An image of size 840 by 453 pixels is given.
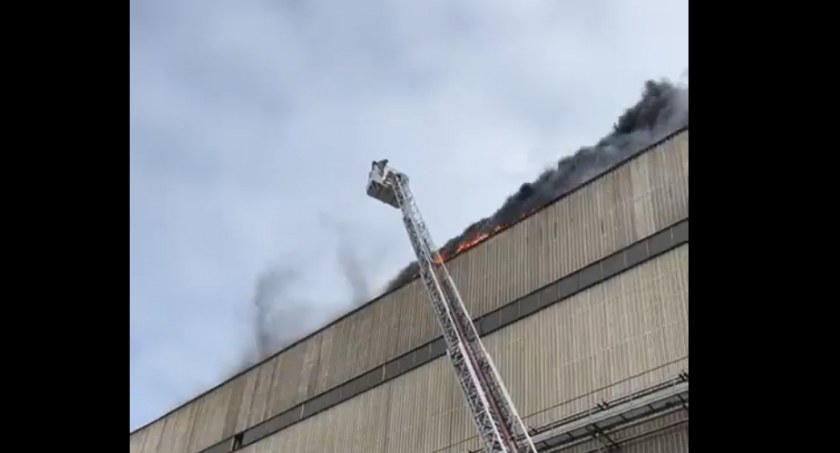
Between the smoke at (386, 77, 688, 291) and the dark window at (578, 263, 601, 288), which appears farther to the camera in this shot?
the smoke at (386, 77, 688, 291)

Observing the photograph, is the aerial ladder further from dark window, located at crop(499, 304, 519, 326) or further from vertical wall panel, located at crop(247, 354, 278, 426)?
vertical wall panel, located at crop(247, 354, 278, 426)

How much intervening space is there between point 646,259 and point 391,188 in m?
15.4

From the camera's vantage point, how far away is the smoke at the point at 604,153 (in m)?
87.5

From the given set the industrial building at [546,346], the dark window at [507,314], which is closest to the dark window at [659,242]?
the industrial building at [546,346]

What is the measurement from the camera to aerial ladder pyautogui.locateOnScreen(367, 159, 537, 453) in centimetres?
2494

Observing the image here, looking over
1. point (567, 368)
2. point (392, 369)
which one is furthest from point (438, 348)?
point (567, 368)

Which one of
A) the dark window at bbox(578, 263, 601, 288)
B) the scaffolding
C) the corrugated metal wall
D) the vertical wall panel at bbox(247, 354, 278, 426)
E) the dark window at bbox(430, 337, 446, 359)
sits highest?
the vertical wall panel at bbox(247, 354, 278, 426)

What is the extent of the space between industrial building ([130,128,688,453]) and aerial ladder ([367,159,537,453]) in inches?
26.3

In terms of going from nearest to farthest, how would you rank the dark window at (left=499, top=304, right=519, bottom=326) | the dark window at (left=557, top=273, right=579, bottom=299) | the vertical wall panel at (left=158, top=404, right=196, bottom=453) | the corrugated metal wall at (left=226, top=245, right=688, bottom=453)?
the corrugated metal wall at (left=226, top=245, right=688, bottom=453)
the dark window at (left=557, top=273, right=579, bottom=299)
the dark window at (left=499, top=304, right=519, bottom=326)
the vertical wall panel at (left=158, top=404, right=196, bottom=453)

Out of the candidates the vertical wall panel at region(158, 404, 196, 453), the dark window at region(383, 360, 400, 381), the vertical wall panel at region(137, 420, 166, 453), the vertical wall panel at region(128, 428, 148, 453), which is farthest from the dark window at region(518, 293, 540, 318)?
the vertical wall panel at region(128, 428, 148, 453)
